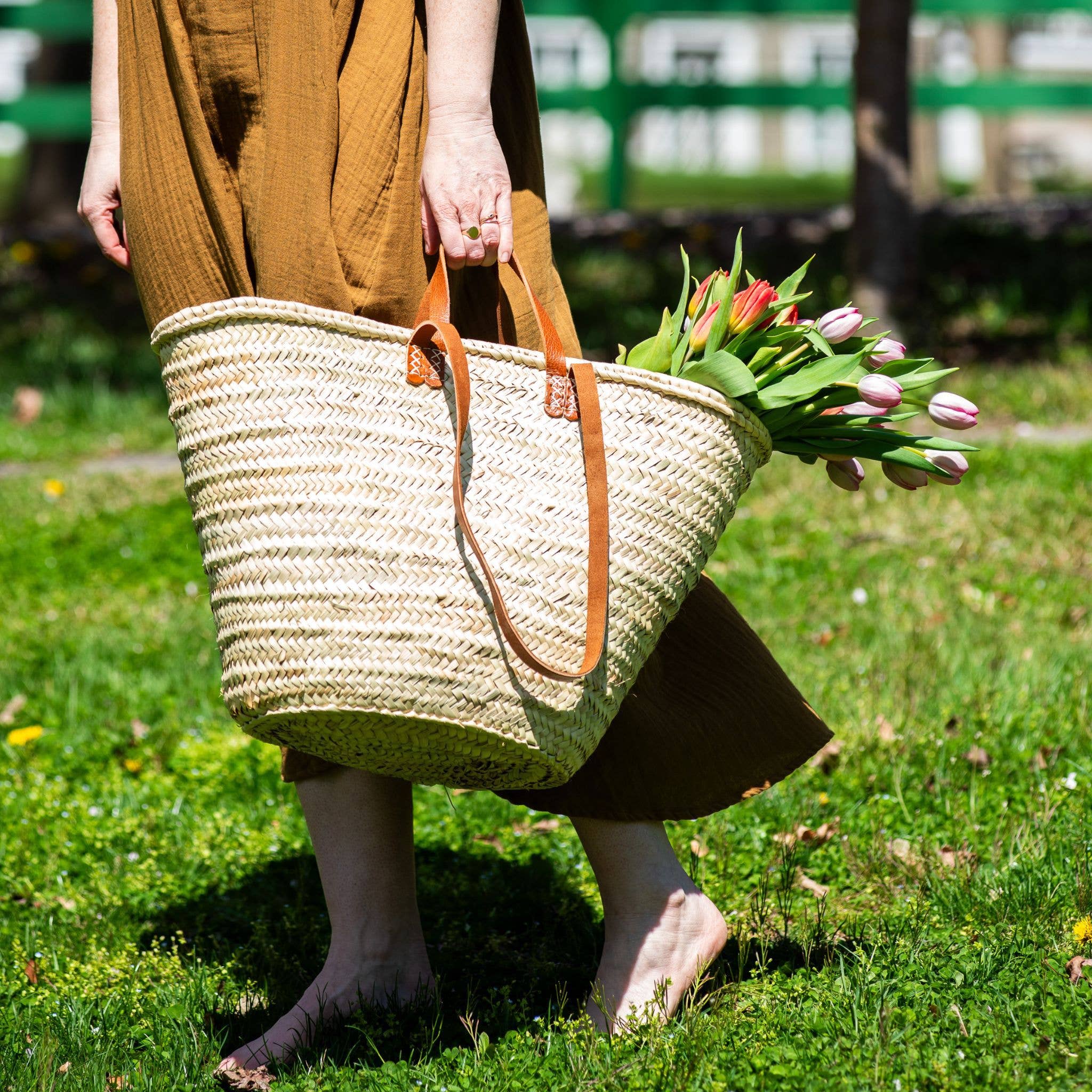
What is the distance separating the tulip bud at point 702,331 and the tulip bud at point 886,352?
0.76ft

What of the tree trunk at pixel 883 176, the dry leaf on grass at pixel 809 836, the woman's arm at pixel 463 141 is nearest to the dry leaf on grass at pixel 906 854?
the dry leaf on grass at pixel 809 836

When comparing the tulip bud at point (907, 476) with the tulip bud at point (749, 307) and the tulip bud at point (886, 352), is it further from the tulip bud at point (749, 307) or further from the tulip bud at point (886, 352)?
the tulip bud at point (749, 307)

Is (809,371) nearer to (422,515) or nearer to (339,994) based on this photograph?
(422,515)

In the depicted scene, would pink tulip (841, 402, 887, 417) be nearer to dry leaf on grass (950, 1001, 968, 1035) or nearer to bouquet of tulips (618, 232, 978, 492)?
bouquet of tulips (618, 232, 978, 492)

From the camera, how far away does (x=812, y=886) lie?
2.53 m

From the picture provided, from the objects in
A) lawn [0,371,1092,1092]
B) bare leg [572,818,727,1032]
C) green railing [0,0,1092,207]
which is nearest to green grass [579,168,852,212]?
green railing [0,0,1092,207]

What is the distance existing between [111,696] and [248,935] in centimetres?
118

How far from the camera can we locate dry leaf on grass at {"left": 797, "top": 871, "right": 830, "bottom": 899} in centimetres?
249

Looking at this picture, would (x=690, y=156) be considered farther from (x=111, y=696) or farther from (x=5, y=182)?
(x=111, y=696)

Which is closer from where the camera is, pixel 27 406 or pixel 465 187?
pixel 465 187

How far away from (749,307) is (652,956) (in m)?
0.97

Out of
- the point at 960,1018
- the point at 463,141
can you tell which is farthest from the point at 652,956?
the point at 463,141

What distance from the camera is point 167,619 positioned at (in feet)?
13.5

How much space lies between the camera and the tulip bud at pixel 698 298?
1.92 meters
